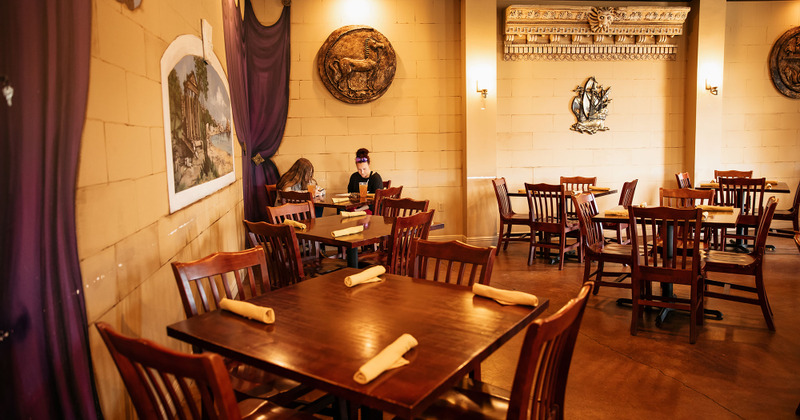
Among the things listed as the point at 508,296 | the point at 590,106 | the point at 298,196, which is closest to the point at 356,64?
the point at 298,196

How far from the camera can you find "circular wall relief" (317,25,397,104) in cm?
696

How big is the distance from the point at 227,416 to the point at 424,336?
0.68 metres

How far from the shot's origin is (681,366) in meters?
3.21

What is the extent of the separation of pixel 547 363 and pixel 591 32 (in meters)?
6.93

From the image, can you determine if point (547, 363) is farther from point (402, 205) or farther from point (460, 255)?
point (402, 205)

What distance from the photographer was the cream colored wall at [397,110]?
702cm

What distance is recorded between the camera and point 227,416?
46.3 inches

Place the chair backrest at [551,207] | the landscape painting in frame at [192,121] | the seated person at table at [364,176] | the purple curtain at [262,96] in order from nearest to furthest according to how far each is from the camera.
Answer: the landscape painting in frame at [192,121] < the chair backrest at [551,207] < the seated person at table at [364,176] < the purple curtain at [262,96]

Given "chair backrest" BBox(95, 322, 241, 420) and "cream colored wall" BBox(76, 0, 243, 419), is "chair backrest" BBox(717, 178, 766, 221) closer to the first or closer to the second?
"cream colored wall" BBox(76, 0, 243, 419)

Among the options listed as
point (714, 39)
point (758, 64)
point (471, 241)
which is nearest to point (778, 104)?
point (758, 64)

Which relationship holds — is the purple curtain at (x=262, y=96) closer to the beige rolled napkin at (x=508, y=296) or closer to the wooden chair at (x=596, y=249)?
the wooden chair at (x=596, y=249)

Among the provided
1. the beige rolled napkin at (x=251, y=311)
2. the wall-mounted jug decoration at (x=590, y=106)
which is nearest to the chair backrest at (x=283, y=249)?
the beige rolled napkin at (x=251, y=311)

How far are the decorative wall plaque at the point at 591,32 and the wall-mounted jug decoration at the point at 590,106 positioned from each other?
1.41ft

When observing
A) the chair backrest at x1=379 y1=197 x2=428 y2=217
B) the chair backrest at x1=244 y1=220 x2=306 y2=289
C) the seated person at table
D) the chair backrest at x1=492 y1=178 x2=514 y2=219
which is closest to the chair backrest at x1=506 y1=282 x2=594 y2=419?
the chair backrest at x1=244 y1=220 x2=306 y2=289
